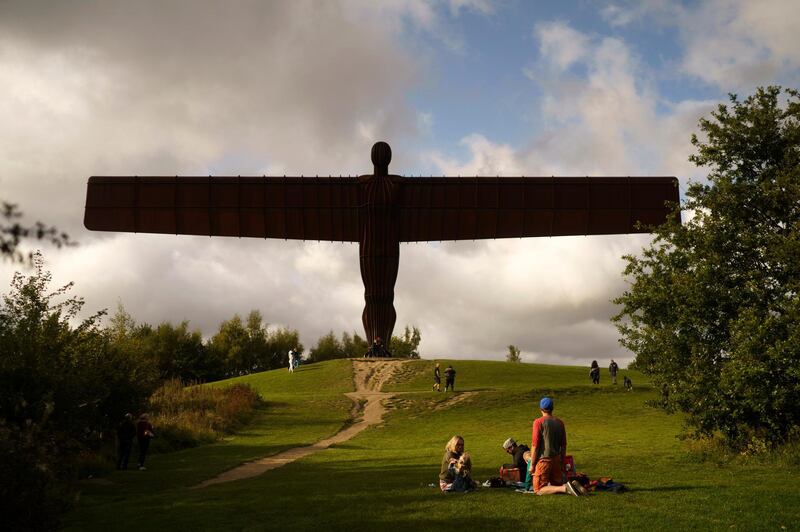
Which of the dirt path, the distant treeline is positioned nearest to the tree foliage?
the distant treeline

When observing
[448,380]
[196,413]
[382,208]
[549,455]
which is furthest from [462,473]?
[382,208]

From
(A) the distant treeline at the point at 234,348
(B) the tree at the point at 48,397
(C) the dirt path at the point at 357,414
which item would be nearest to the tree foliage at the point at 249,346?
(A) the distant treeline at the point at 234,348

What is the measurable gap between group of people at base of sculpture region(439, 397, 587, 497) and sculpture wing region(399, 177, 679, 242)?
91.9 feet

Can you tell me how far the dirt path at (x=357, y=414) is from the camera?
19641 mm

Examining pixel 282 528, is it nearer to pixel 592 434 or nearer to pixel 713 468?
pixel 713 468

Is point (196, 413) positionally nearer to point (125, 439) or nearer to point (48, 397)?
point (125, 439)

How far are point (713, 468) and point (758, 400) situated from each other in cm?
199

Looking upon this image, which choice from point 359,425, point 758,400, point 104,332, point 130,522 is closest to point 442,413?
point 359,425

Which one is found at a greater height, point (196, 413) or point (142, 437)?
point (196, 413)

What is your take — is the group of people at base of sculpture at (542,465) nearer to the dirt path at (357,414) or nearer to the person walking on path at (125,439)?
the dirt path at (357,414)

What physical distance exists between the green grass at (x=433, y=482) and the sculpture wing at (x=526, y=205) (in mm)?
10616

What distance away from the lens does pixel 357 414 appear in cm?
3297

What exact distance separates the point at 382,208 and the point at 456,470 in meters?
27.9

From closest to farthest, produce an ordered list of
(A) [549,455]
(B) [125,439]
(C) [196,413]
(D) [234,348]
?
1. (A) [549,455]
2. (B) [125,439]
3. (C) [196,413]
4. (D) [234,348]
